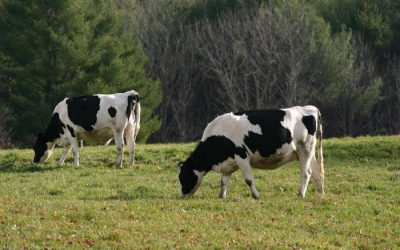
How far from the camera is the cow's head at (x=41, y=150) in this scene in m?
26.8

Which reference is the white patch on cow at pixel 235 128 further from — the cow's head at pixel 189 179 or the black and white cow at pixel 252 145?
the cow's head at pixel 189 179

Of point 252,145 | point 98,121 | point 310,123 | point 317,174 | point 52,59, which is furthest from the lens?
point 52,59

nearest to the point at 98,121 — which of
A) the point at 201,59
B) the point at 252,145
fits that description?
the point at 252,145

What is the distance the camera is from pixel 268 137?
18766 millimetres

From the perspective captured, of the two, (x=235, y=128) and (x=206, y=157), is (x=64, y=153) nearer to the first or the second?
(x=206, y=157)

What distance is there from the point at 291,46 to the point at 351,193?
42.8 meters

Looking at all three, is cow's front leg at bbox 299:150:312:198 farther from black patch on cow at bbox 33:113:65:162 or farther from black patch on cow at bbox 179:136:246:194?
black patch on cow at bbox 33:113:65:162

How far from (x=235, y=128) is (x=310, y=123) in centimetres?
181

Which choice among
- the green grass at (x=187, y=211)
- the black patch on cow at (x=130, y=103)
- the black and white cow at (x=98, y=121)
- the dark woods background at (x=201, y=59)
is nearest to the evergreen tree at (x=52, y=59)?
the dark woods background at (x=201, y=59)

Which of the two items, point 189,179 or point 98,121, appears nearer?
point 189,179

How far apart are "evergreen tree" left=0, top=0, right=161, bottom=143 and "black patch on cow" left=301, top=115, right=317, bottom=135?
37.0 meters

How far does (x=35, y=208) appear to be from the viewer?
54.1 feet

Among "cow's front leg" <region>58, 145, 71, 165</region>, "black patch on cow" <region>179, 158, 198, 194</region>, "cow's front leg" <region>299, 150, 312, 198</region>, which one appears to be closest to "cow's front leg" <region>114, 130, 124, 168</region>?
"cow's front leg" <region>58, 145, 71, 165</region>

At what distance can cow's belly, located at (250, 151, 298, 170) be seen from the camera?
18.9 metres
